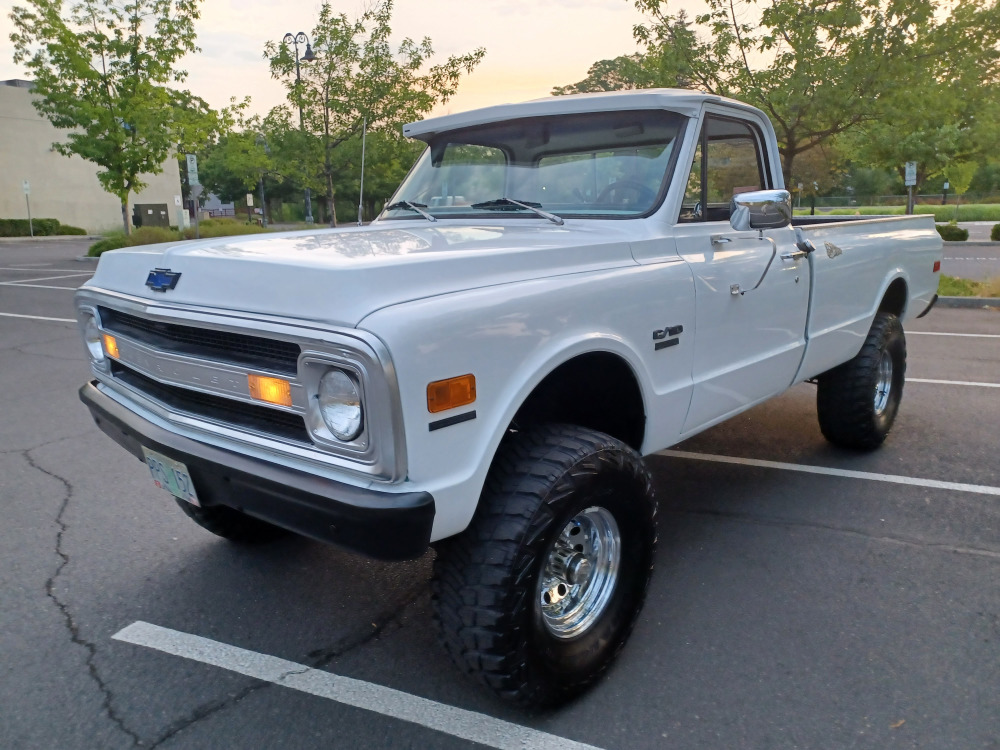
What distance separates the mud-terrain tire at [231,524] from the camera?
3.58 meters

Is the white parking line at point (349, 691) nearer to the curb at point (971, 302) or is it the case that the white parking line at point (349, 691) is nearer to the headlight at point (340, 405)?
the headlight at point (340, 405)

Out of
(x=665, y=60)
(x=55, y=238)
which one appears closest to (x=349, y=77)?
(x=665, y=60)

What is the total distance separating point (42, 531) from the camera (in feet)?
13.1

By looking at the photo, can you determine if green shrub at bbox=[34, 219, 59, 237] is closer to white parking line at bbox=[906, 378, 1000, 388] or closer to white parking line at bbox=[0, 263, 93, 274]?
white parking line at bbox=[0, 263, 93, 274]

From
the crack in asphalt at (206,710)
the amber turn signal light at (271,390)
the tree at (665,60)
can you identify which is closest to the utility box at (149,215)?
the tree at (665,60)

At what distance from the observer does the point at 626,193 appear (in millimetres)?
3451

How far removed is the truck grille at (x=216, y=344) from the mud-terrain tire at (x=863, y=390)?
140 inches

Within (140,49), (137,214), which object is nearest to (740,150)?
(140,49)

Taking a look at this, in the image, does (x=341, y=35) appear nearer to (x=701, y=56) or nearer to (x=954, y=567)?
(x=701, y=56)

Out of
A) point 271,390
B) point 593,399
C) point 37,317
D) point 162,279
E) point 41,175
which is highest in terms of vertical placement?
point 41,175

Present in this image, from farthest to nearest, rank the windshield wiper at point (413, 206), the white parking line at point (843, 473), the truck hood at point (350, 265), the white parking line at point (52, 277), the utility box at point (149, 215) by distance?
1. the utility box at point (149, 215)
2. the white parking line at point (52, 277)
3. the white parking line at point (843, 473)
4. the windshield wiper at point (413, 206)
5. the truck hood at point (350, 265)

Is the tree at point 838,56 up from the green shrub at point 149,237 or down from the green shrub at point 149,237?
up

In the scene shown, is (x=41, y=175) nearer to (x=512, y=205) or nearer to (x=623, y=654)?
(x=512, y=205)

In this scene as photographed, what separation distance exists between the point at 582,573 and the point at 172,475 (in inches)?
55.6
